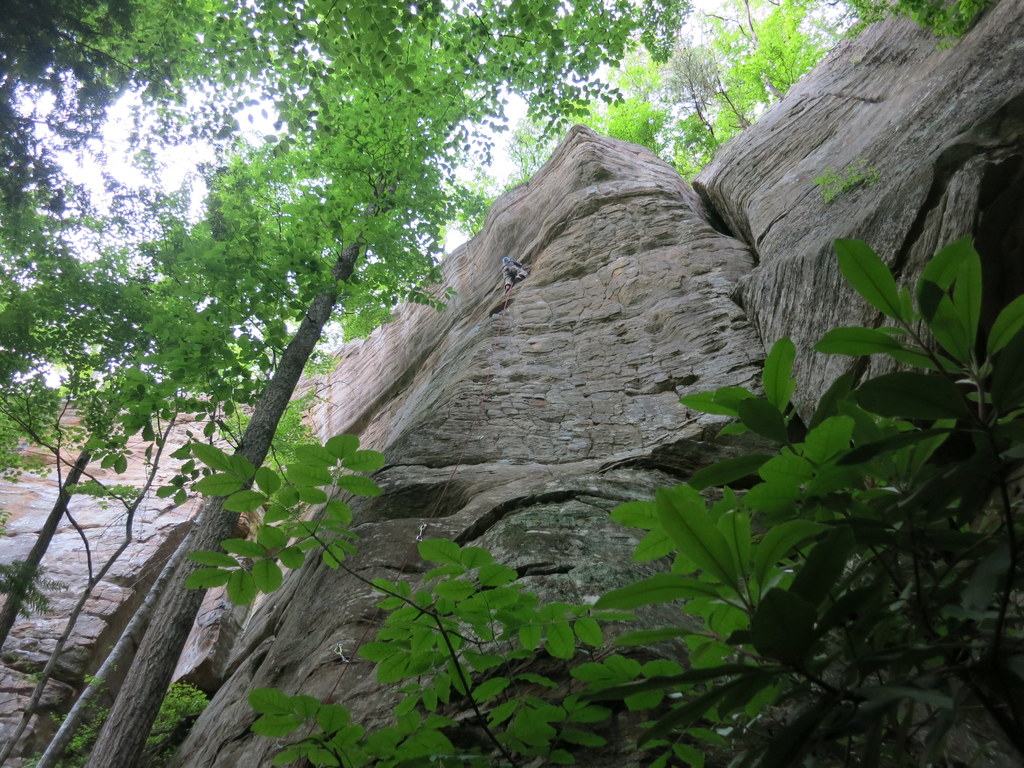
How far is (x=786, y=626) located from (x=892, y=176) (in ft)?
14.7

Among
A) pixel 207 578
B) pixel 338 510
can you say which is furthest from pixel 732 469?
pixel 207 578

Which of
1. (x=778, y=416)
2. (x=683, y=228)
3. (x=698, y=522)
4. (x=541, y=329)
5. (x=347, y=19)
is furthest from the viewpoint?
(x=683, y=228)

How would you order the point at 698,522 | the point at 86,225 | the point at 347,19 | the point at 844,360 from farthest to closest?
1. the point at 86,225
2. the point at 347,19
3. the point at 844,360
4. the point at 698,522

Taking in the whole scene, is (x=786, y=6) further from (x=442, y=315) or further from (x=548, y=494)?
(x=548, y=494)

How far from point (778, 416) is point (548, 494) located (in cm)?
300

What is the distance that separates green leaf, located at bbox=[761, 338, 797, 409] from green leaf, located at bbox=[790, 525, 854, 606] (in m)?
0.40

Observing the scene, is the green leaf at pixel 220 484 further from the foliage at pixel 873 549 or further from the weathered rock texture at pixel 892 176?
the weathered rock texture at pixel 892 176

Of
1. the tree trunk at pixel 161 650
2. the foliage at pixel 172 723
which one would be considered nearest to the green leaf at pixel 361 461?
the tree trunk at pixel 161 650

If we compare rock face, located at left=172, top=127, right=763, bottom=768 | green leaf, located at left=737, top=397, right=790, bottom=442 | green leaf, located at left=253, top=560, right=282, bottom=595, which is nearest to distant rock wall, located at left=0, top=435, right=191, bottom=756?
rock face, located at left=172, top=127, right=763, bottom=768

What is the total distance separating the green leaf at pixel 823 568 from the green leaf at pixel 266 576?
1188 millimetres

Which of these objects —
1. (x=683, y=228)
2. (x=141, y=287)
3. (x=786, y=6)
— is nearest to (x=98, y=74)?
(x=141, y=287)

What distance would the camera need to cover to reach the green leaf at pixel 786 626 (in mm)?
792

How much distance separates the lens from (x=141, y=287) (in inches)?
347

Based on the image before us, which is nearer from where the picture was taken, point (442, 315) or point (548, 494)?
point (548, 494)
